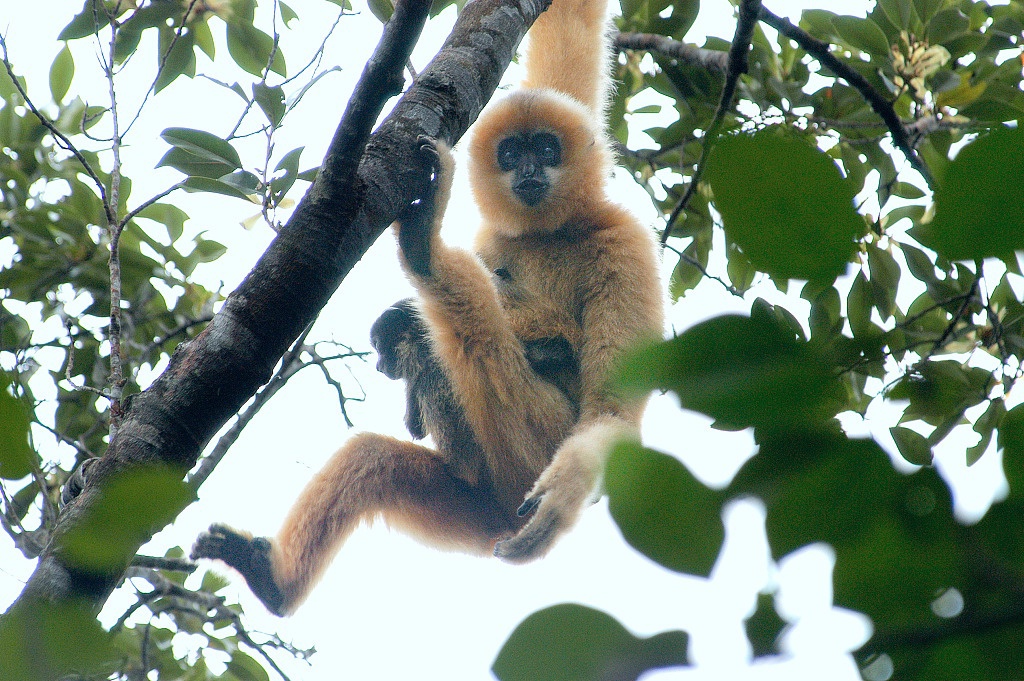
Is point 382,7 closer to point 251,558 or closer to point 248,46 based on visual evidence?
point 248,46

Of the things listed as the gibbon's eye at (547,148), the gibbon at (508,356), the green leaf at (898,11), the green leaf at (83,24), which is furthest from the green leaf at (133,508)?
the gibbon's eye at (547,148)

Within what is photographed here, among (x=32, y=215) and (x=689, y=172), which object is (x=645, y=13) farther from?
(x=32, y=215)

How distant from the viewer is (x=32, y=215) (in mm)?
4312

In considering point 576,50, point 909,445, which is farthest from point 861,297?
point 576,50

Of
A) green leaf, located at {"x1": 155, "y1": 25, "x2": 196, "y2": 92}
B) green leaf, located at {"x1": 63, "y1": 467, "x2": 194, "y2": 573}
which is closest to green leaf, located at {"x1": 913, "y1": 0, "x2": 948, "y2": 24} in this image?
green leaf, located at {"x1": 155, "y1": 25, "x2": 196, "y2": 92}

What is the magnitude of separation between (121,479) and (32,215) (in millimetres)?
4411

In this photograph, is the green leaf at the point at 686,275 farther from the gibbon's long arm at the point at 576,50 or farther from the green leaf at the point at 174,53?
the green leaf at the point at 174,53

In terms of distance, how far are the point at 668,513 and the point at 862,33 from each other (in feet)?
12.2

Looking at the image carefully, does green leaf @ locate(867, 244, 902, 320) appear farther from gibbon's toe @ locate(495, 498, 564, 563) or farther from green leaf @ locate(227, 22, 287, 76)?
green leaf @ locate(227, 22, 287, 76)

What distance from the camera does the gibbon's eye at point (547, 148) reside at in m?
4.95

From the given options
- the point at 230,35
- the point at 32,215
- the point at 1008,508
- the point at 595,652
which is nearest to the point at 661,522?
the point at 595,652

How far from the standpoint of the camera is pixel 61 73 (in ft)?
14.6

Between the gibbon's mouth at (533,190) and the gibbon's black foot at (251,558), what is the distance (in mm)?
2359

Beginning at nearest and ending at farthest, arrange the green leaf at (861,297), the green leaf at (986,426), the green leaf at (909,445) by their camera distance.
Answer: the green leaf at (909,445) → the green leaf at (986,426) → the green leaf at (861,297)
